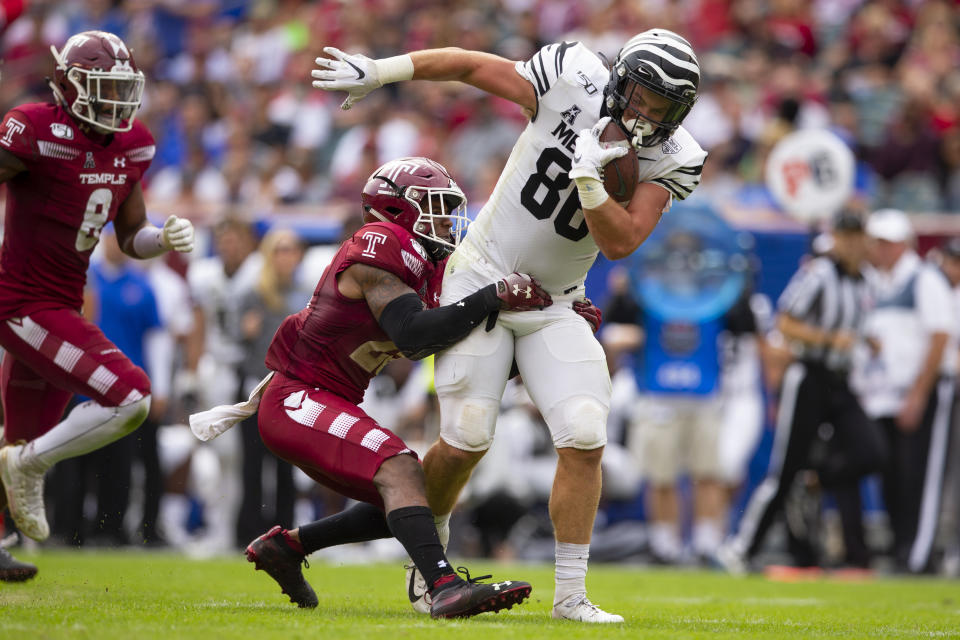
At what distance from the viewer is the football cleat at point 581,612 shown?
4.83 meters

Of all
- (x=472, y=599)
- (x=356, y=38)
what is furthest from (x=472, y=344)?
(x=356, y=38)

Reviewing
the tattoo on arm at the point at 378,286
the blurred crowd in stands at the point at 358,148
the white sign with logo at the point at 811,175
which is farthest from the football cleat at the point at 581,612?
the white sign with logo at the point at 811,175

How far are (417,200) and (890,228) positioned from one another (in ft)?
18.6

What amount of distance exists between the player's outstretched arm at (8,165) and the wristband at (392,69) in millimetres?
1691

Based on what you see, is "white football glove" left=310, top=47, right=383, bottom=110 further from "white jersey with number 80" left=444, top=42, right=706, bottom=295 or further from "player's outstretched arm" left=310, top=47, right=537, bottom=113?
"white jersey with number 80" left=444, top=42, right=706, bottom=295

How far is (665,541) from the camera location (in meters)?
9.50

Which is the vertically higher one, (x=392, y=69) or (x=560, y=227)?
(x=392, y=69)

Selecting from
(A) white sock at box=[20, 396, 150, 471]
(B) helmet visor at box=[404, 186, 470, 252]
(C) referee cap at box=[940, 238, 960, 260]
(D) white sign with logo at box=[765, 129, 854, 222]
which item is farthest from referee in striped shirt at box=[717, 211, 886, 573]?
(A) white sock at box=[20, 396, 150, 471]

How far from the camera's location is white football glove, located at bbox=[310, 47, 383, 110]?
4770 mm

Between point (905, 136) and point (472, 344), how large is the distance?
25.2 ft

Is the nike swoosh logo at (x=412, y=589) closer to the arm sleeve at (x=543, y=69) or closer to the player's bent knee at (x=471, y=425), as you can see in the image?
the player's bent knee at (x=471, y=425)

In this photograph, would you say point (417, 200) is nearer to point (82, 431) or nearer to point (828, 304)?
point (82, 431)

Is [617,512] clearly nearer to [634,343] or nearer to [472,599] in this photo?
[634,343]

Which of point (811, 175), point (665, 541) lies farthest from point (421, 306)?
point (811, 175)
